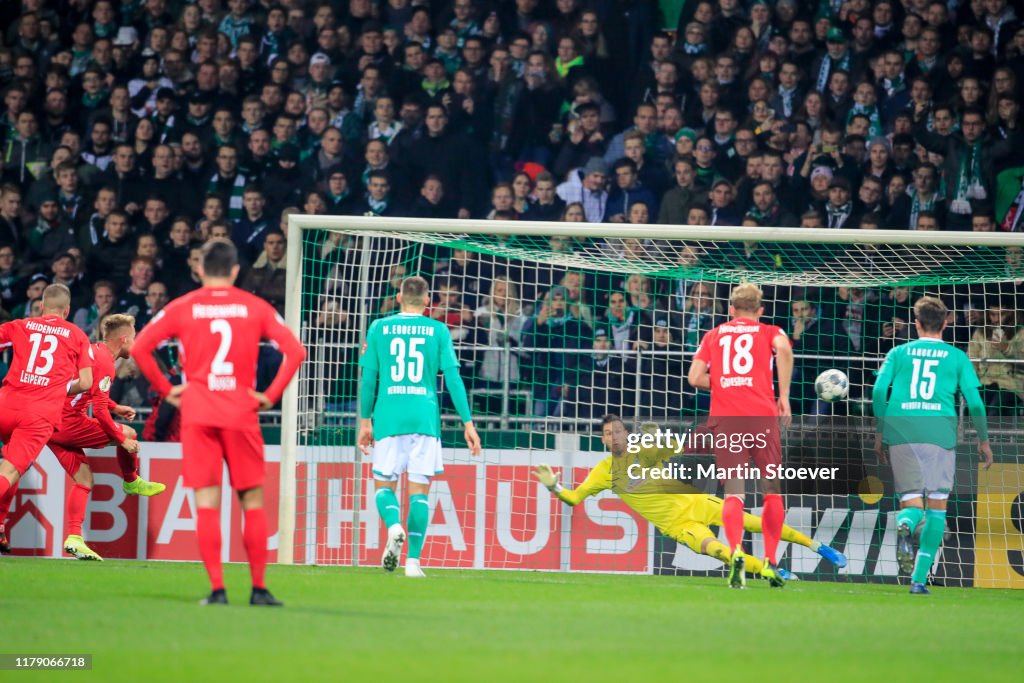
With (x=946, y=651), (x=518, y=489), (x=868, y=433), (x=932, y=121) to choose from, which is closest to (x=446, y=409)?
(x=518, y=489)

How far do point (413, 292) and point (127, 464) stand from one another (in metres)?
2.88

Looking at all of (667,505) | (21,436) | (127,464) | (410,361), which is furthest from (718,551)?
(21,436)

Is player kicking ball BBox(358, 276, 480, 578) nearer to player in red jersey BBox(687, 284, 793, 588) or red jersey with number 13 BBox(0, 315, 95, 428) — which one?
player in red jersey BBox(687, 284, 793, 588)

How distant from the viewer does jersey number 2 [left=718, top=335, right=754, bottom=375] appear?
346 inches

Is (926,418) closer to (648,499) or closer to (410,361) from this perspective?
(648,499)

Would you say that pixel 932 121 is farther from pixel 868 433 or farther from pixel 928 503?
pixel 928 503

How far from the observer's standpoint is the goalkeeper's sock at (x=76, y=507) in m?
9.84

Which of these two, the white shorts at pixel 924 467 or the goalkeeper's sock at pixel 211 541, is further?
the white shorts at pixel 924 467

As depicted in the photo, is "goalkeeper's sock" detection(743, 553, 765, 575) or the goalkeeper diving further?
the goalkeeper diving

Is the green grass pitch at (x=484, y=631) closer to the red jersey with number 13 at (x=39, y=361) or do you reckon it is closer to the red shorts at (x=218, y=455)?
the red shorts at (x=218, y=455)

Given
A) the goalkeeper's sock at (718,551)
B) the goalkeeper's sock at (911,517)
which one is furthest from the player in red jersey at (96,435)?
the goalkeeper's sock at (911,517)

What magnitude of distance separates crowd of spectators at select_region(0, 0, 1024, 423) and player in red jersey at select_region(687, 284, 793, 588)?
3.33 m

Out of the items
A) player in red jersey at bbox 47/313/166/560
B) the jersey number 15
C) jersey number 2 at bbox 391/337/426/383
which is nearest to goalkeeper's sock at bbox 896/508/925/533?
the jersey number 15

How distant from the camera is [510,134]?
14.5 m
